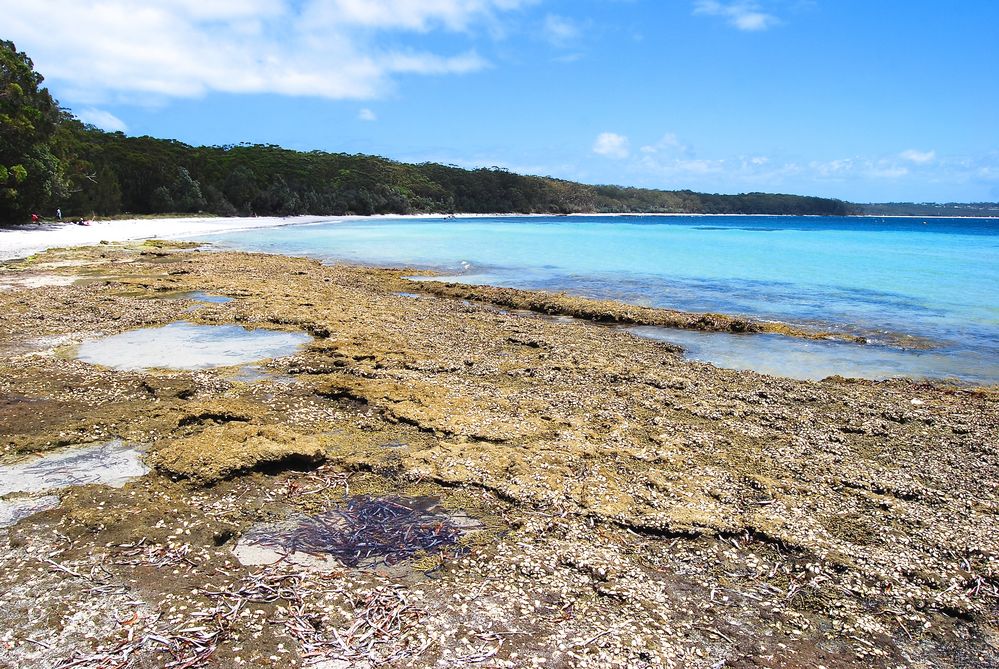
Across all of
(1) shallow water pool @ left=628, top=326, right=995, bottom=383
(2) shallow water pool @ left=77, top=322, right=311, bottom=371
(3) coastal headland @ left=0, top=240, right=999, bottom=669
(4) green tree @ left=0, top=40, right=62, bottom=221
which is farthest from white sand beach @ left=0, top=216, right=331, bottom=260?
(1) shallow water pool @ left=628, top=326, right=995, bottom=383

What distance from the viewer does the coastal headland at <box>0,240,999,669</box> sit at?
13.1 feet

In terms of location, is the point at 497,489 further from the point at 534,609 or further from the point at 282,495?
the point at 282,495

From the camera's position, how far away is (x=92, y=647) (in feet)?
12.2

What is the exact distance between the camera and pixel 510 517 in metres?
Result: 5.46

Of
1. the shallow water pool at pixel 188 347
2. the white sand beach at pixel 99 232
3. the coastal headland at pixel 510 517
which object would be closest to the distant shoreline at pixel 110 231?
the white sand beach at pixel 99 232

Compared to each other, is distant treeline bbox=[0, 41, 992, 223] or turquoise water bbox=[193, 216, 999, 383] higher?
distant treeline bbox=[0, 41, 992, 223]

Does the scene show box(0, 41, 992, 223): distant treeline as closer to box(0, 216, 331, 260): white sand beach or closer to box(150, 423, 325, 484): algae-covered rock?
box(0, 216, 331, 260): white sand beach

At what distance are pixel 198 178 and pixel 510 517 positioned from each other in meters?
85.3

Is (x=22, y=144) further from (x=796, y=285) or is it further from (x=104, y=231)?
(x=796, y=285)

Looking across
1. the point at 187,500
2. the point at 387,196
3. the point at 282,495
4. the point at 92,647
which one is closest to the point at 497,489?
the point at 282,495

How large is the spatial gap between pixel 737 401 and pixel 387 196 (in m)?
112

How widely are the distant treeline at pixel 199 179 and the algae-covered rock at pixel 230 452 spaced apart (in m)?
37.3

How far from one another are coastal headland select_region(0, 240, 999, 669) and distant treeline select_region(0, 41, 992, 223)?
114ft

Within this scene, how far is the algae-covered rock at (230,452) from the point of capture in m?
5.99
